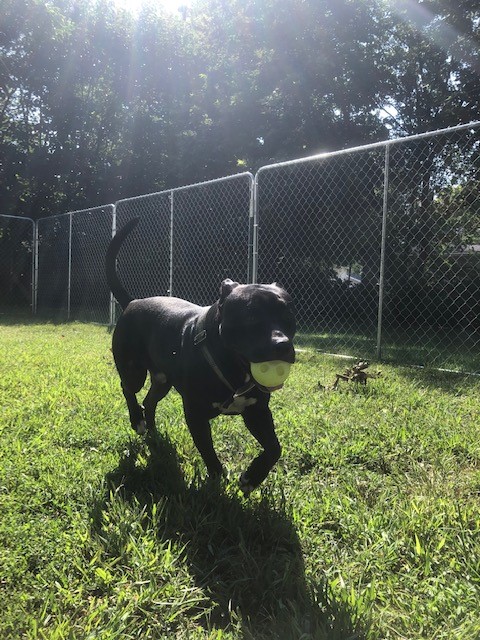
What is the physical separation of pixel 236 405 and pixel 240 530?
41 centimetres

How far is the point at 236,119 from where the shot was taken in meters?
12.3

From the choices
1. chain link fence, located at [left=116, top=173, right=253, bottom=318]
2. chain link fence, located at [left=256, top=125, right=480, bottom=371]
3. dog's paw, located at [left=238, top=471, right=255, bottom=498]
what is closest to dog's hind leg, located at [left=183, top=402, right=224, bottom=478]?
dog's paw, located at [left=238, top=471, right=255, bottom=498]

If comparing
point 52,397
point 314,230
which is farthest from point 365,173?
point 52,397

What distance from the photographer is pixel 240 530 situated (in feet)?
5.40

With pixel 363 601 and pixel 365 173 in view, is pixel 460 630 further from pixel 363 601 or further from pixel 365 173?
pixel 365 173

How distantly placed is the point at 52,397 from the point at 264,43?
1203 centimetres

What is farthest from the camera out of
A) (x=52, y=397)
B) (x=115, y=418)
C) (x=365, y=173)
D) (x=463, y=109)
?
(x=463, y=109)

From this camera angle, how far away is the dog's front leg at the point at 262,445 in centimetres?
180

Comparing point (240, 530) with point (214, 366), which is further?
point (214, 366)

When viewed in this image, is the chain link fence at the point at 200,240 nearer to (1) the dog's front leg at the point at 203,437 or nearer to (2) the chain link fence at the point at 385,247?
(2) the chain link fence at the point at 385,247

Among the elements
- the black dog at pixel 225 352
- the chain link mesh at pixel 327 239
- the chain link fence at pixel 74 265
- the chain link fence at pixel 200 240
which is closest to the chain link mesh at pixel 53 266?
the chain link fence at pixel 74 265

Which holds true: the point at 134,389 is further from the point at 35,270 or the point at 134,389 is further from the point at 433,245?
the point at 35,270

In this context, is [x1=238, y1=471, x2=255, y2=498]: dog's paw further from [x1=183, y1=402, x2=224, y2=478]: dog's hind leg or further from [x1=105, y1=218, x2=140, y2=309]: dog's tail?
[x1=105, y1=218, x2=140, y2=309]: dog's tail

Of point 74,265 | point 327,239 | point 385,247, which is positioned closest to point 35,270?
point 74,265
